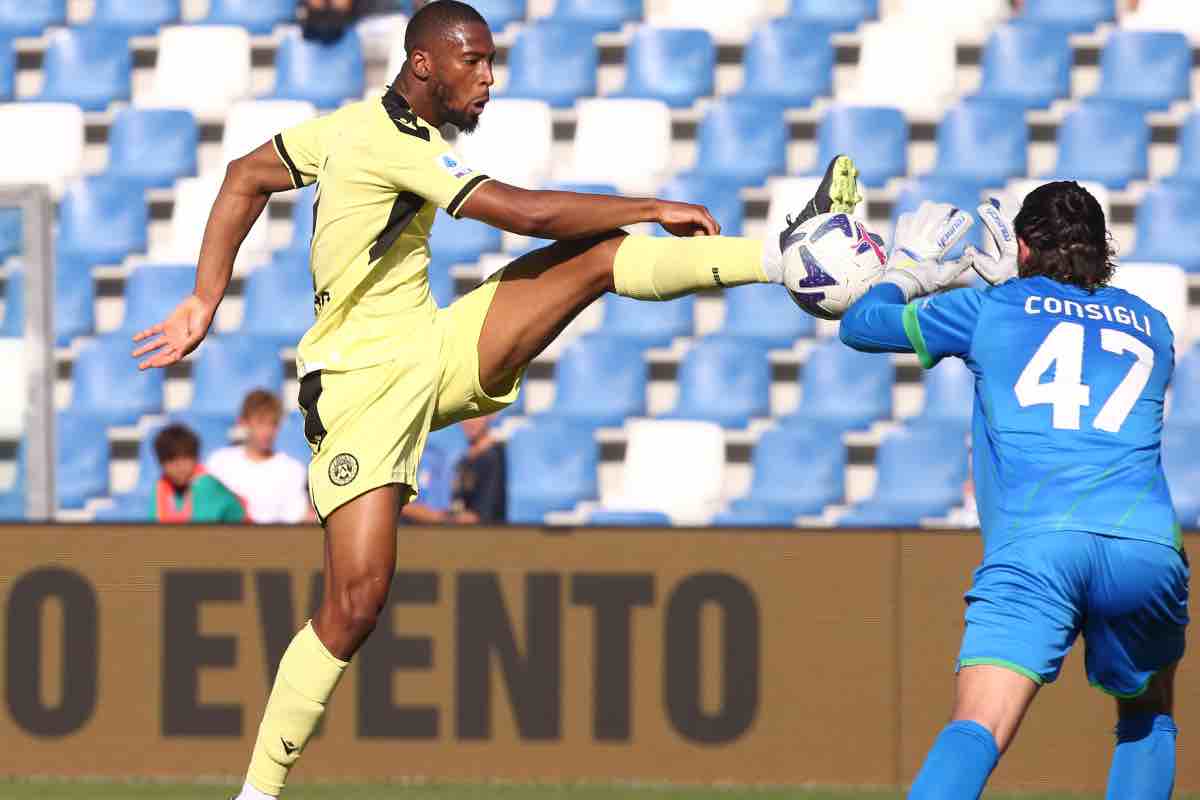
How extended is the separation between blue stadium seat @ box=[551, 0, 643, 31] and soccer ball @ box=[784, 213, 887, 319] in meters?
6.26

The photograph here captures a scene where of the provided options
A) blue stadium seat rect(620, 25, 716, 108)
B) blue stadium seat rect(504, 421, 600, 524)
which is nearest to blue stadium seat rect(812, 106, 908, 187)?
blue stadium seat rect(620, 25, 716, 108)

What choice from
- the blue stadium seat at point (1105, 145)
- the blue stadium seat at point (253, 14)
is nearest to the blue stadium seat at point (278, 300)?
the blue stadium seat at point (253, 14)

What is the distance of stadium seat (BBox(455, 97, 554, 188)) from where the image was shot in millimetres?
10016

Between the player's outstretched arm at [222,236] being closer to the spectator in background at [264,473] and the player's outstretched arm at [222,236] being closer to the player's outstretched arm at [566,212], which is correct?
the player's outstretched arm at [566,212]

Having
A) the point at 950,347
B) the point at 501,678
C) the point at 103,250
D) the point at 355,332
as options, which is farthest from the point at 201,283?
the point at 103,250

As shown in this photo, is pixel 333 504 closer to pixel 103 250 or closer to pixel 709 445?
pixel 709 445

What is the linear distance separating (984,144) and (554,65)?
2.22 meters

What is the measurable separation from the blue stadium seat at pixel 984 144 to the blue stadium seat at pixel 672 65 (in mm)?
1259

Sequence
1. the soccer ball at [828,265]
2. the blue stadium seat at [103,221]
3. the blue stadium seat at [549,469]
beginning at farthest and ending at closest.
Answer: the blue stadium seat at [103,221]
the blue stadium seat at [549,469]
the soccer ball at [828,265]

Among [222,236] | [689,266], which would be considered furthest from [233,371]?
[689,266]

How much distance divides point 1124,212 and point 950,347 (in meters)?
6.30

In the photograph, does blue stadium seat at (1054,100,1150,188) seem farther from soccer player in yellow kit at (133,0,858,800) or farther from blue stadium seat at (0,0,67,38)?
soccer player in yellow kit at (133,0,858,800)

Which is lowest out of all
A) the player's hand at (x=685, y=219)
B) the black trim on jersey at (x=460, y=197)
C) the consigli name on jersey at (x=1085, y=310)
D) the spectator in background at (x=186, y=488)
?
the spectator in background at (x=186, y=488)

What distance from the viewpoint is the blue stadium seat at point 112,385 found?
32.3ft
